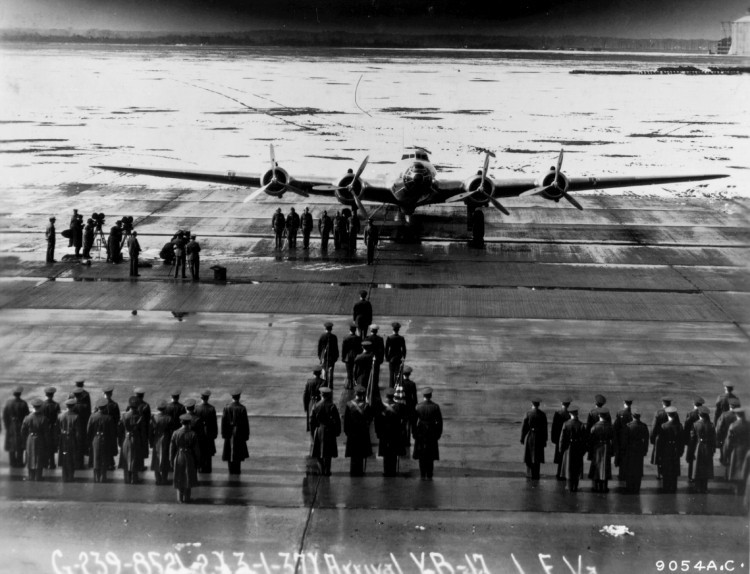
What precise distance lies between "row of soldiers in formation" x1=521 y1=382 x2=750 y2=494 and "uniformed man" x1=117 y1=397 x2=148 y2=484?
18.8 feet

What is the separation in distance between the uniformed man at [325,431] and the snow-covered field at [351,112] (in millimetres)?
38377

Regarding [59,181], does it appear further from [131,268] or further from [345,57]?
[131,268]

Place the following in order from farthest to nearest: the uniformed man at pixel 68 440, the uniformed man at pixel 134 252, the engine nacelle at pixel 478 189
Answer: the engine nacelle at pixel 478 189 < the uniformed man at pixel 134 252 < the uniformed man at pixel 68 440

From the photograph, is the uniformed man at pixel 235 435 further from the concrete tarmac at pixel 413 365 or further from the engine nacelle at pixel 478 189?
the engine nacelle at pixel 478 189

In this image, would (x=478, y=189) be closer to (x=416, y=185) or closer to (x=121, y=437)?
(x=416, y=185)

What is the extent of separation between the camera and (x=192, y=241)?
2538 cm

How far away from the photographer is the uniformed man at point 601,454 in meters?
12.2

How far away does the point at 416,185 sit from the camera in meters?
29.7

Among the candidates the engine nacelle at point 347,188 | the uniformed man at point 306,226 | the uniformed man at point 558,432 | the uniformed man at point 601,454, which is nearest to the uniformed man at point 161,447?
the uniformed man at point 558,432

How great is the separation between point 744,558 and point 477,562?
3255 mm

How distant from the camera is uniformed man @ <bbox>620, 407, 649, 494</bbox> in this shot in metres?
12.3

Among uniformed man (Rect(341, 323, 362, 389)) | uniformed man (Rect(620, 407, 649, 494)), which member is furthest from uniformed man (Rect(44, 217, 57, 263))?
uniformed man (Rect(620, 407, 649, 494))

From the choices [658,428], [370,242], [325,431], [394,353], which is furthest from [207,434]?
[370,242]

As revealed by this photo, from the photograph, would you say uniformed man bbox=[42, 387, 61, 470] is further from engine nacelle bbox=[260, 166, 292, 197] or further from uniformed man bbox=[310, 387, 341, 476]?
engine nacelle bbox=[260, 166, 292, 197]
